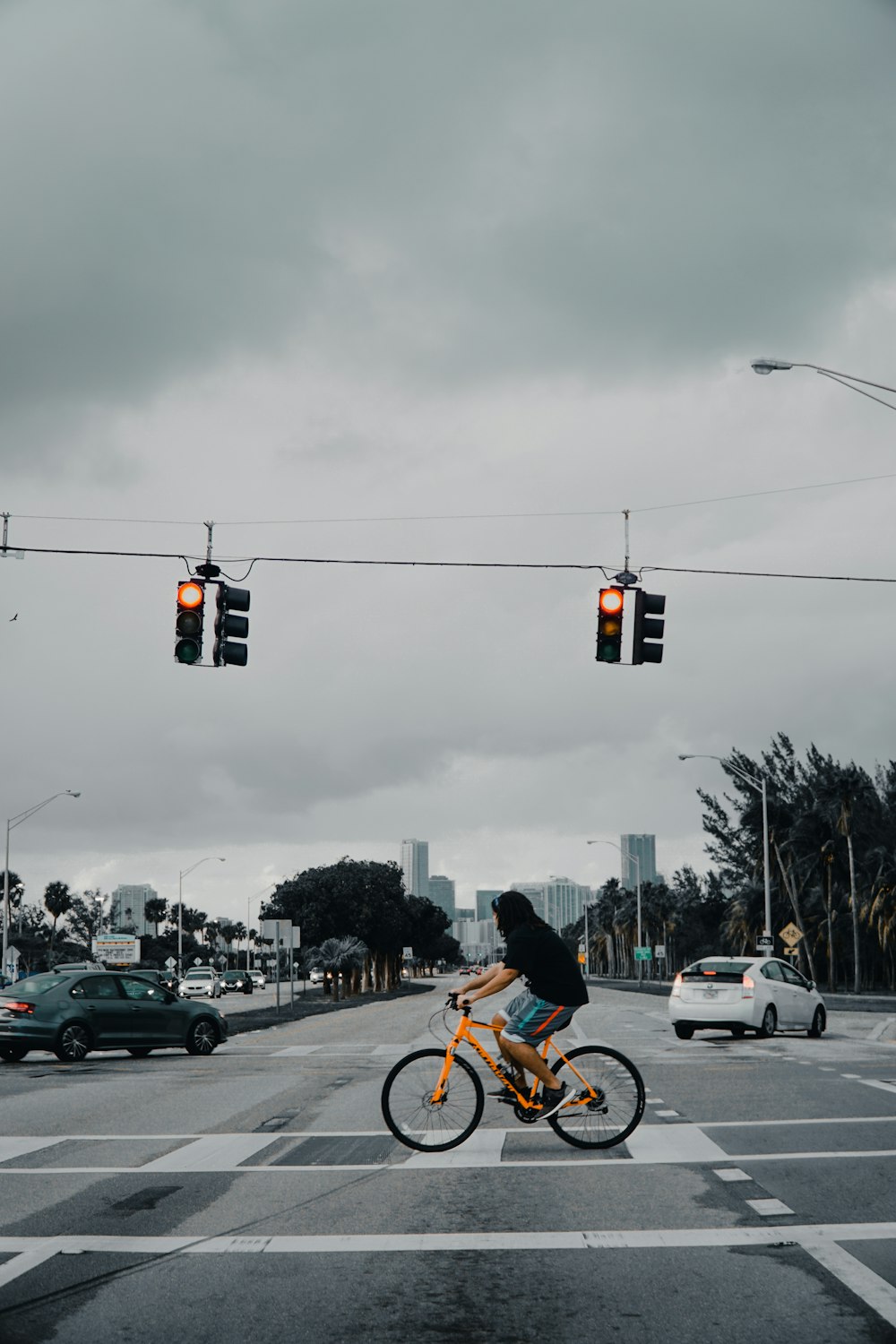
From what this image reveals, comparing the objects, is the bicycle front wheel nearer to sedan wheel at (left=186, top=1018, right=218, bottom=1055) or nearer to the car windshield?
the car windshield

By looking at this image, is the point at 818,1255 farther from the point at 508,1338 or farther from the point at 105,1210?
the point at 105,1210

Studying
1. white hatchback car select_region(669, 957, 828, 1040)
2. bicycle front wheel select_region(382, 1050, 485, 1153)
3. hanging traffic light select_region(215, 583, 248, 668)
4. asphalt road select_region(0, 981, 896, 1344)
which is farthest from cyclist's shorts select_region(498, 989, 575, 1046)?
white hatchback car select_region(669, 957, 828, 1040)

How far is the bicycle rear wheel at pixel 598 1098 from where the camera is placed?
33.0ft

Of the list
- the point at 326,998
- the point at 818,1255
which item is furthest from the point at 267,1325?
the point at 326,998

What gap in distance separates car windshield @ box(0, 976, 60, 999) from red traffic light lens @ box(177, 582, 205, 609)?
24.5ft

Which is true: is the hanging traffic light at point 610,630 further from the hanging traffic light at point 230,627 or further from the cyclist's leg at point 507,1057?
the cyclist's leg at point 507,1057

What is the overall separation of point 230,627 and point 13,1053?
334 inches

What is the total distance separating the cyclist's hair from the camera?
9828mm

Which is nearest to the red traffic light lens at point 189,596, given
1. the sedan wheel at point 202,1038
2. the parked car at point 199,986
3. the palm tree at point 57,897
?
the sedan wheel at point 202,1038

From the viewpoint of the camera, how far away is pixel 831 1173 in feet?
30.2

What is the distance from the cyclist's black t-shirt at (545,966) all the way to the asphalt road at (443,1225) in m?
1.17

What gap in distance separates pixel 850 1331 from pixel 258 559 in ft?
51.7

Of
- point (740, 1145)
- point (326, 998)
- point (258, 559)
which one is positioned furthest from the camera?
point (326, 998)

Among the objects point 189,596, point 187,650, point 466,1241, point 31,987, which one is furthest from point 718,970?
point 466,1241
